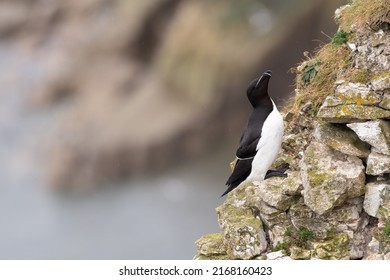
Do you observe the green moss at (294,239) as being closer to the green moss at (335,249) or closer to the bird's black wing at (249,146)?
the green moss at (335,249)

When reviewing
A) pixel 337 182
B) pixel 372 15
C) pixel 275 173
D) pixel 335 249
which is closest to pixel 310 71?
pixel 372 15

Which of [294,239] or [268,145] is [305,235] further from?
[268,145]

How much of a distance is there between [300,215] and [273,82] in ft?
12.4

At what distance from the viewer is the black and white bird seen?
4.02 metres

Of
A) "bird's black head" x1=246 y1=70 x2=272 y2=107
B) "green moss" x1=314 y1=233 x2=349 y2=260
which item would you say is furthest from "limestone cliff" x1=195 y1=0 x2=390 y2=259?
"bird's black head" x1=246 y1=70 x2=272 y2=107

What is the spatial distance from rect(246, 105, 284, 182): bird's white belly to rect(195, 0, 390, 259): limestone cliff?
0.13m

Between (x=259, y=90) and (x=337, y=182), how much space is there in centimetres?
88

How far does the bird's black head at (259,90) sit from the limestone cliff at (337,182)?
11.2 inches

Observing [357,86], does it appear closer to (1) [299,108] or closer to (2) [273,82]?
(1) [299,108]

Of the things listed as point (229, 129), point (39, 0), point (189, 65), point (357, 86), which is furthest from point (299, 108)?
point (39, 0)

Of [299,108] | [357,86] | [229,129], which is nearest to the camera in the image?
[357,86]

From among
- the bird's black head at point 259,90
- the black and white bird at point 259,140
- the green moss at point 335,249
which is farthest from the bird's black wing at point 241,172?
the green moss at point 335,249

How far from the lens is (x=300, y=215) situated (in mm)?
3727

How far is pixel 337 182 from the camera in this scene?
354cm
